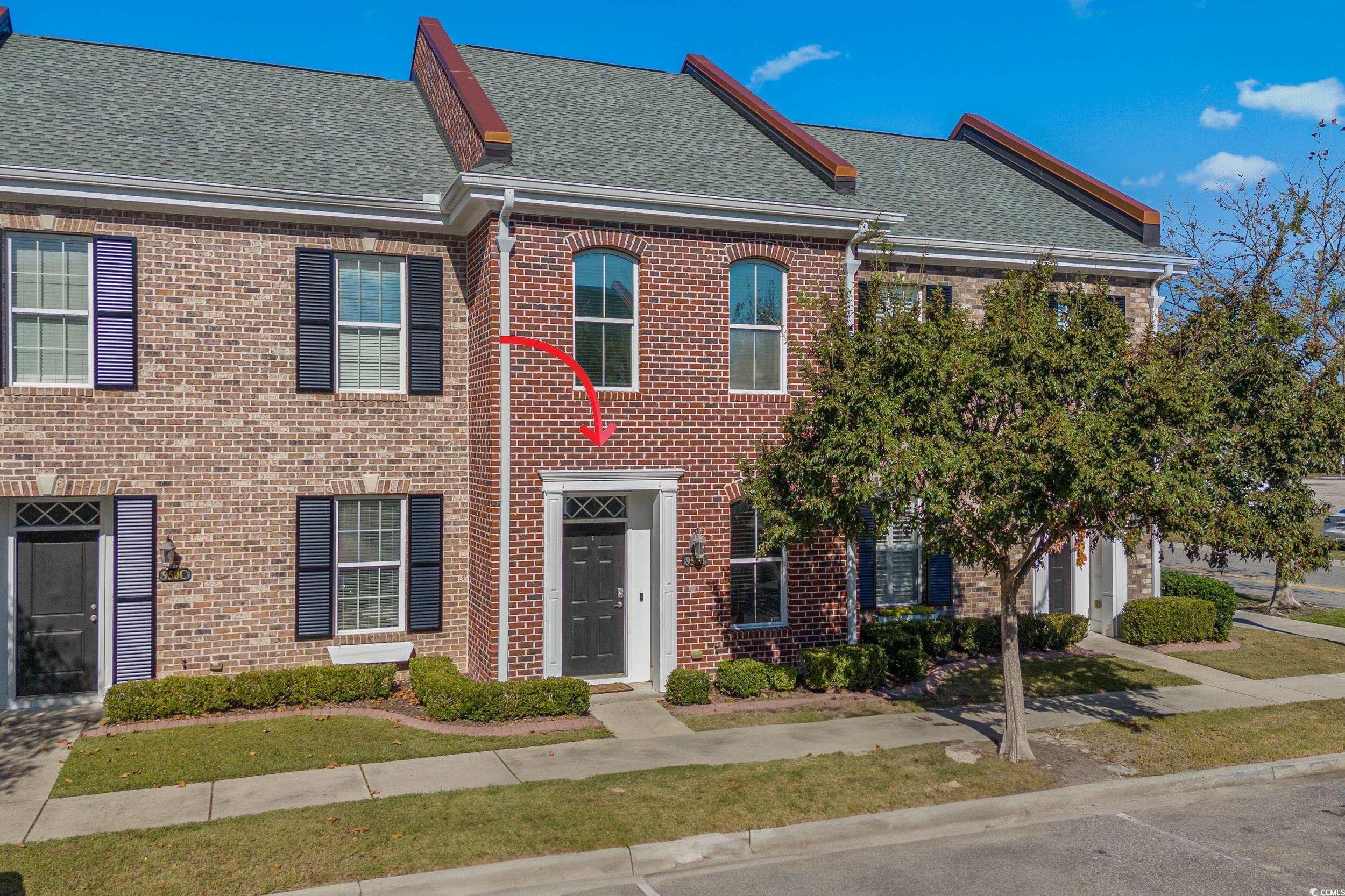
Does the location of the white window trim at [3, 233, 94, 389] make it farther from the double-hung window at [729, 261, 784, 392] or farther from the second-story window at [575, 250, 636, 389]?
the double-hung window at [729, 261, 784, 392]

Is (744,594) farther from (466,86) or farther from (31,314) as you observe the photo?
(31,314)

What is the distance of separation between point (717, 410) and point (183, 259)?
728 centimetres

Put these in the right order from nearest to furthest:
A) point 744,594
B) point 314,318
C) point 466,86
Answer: point 314,318 → point 744,594 → point 466,86

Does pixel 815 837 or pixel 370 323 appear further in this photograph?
pixel 370 323

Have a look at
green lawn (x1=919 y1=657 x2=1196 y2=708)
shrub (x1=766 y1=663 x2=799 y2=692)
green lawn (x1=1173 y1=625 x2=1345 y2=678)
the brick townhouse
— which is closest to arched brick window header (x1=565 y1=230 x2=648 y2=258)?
the brick townhouse

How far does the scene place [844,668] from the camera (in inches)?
531

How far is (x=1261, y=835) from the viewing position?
8914mm

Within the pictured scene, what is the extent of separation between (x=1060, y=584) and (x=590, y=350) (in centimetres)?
1012

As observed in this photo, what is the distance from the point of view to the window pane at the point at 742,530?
14.0 meters

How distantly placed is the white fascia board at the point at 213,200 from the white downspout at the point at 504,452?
1563 mm

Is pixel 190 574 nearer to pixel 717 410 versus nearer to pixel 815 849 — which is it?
pixel 717 410

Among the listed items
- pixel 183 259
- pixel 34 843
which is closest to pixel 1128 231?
pixel 183 259

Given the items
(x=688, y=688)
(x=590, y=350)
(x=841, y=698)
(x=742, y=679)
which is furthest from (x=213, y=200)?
(x=841, y=698)

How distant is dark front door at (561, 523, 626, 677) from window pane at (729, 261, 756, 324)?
340 cm
